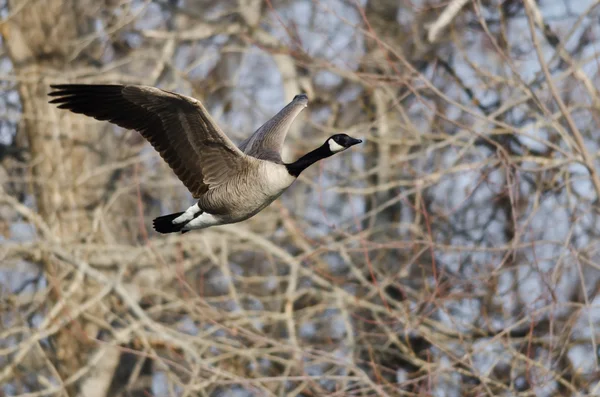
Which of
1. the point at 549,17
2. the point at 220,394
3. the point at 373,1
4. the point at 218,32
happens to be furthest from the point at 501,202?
the point at 220,394

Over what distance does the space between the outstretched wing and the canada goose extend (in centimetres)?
2

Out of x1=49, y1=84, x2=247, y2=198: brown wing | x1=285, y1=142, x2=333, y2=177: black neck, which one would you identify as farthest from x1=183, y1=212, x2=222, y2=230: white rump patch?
x1=285, y1=142, x2=333, y2=177: black neck

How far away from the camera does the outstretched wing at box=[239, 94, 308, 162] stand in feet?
17.3

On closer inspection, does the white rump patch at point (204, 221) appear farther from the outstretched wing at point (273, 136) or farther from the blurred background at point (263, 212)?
the blurred background at point (263, 212)

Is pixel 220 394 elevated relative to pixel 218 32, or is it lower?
lower

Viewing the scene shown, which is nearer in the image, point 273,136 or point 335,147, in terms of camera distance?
point 335,147

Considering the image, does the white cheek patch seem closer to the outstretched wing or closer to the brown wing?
the outstretched wing

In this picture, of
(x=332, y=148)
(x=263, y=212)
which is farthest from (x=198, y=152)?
(x=263, y=212)

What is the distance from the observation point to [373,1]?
34.9 feet

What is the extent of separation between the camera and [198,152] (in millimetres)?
5098

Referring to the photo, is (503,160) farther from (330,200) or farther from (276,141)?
(330,200)

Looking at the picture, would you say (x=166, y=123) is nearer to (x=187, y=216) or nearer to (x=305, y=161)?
(x=187, y=216)

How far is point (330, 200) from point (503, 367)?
11.6 feet

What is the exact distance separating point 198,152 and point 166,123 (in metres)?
0.24
